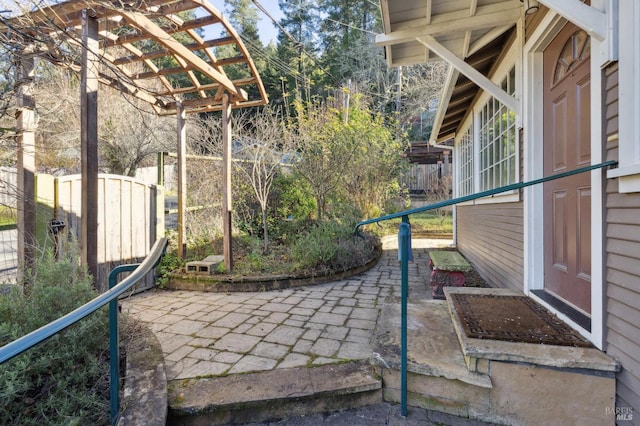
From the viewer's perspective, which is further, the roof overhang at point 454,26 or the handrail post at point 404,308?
the roof overhang at point 454,26

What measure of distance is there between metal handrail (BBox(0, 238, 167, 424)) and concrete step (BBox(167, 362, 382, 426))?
350 millimetres

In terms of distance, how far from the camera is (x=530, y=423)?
64.9 inches

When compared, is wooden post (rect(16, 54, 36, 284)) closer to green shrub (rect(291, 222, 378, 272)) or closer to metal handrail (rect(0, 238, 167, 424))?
metal handrail (rect(0, 238, 167, 424))

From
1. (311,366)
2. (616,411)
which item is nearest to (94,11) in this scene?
(311,366)

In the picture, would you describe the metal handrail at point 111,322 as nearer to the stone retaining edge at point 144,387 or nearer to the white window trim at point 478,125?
the stone retaining edge at point 144,387

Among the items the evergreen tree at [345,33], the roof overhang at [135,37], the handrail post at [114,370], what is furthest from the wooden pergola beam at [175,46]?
the evergreen tree at [345,33]

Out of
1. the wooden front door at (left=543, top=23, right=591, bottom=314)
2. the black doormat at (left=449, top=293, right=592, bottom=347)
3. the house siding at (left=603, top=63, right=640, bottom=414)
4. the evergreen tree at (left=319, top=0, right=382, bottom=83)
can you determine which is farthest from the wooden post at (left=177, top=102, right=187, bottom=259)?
the evergreen tree at (left=319, top=0, right=382, bottom=83)

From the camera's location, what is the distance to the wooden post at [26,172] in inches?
102

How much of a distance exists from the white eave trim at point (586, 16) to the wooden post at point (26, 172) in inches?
148

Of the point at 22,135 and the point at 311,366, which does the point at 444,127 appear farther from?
the point at 22,135

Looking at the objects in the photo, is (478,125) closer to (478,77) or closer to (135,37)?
(478,77)

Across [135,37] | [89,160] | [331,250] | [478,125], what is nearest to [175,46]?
[135,37]

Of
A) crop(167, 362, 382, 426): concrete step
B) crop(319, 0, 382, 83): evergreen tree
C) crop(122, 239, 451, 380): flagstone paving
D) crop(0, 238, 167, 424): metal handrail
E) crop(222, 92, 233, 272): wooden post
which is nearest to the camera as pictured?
crop(0, 238, 167, 424): metal handrail

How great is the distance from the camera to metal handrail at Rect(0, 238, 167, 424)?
0.84 metres
